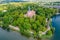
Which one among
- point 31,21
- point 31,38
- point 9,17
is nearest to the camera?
Answer: point 31,38

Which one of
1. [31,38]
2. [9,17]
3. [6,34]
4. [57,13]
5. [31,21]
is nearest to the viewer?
[31,38]

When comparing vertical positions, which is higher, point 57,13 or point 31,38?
point 31,38

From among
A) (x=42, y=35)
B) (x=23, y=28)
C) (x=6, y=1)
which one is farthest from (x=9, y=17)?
(x=6, y=1)

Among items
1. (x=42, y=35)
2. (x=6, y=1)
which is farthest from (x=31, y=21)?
(x=6, y=1)

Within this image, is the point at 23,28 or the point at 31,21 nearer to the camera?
the point at 23,28

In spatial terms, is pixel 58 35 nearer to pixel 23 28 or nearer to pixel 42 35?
pixel 42 35

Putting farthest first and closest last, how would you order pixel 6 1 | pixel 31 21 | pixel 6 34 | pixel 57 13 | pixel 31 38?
pixel 6 1, pixel 57 13, pixel 31 21, pixel 6 34, pixel 31 38

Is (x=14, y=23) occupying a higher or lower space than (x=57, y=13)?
higher

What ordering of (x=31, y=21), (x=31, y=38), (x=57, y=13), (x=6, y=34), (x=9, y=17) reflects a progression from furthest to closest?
1. (x=57, y=13)
2. (x=9, y=17)
3. (x=31, y=21)
4. (x=6, y=34)
5. (x=31, y=38)

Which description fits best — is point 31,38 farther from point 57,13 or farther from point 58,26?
point 57,13

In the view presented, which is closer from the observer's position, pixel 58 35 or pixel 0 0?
pixel 58 35
